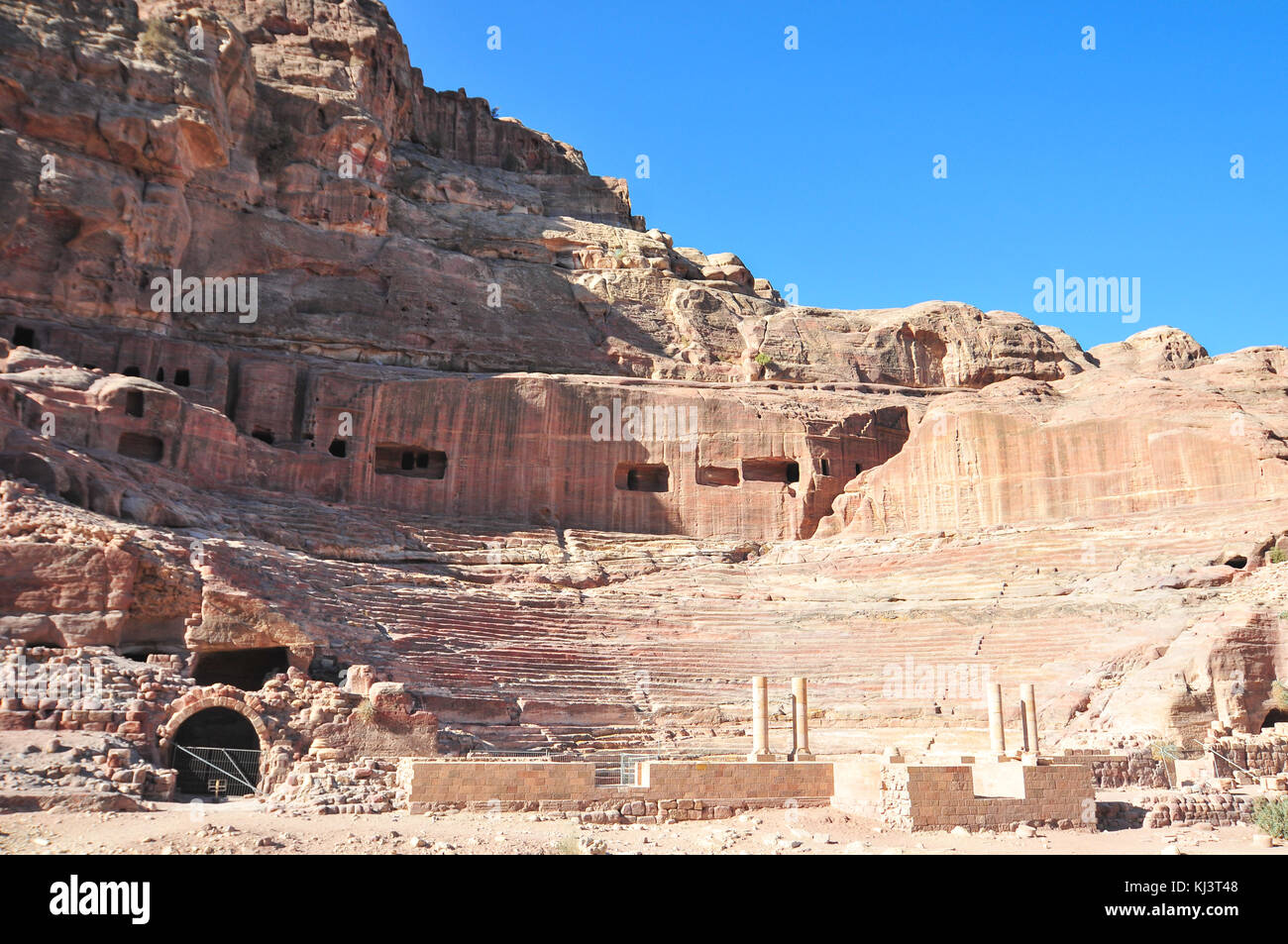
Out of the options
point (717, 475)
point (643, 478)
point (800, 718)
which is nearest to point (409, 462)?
point (643, 478)

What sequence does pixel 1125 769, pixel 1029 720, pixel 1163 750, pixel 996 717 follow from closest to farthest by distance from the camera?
pixel 996 717
pixel 1029 720
pixel 1125 769
pixel 1163 750

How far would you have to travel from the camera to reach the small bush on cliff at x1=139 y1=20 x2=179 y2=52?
118ft

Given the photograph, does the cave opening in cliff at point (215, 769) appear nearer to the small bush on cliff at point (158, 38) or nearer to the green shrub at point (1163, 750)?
the green shrub at point (1163, 750)

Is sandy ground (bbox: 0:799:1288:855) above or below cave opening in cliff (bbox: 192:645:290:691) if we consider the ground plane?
below

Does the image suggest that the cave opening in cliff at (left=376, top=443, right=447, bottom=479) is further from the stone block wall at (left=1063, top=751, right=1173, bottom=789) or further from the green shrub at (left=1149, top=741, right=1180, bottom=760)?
the green shrub at (left=1149, top=741, right=1180, bottom=760)

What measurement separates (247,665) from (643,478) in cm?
1694

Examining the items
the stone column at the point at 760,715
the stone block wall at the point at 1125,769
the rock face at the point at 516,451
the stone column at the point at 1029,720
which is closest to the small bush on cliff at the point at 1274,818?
the stone block wall at the point at 1125,769

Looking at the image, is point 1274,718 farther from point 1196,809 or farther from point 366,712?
point 366,712

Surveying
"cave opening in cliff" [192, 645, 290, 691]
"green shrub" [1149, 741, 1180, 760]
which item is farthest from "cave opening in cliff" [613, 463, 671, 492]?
"green shrub" [1149, 741, 1180, 760]

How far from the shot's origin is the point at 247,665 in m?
20.5

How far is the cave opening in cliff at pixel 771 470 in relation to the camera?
3488cm

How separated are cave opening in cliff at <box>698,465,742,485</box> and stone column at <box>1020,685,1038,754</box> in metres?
16.6

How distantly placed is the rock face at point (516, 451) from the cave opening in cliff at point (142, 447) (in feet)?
0.23

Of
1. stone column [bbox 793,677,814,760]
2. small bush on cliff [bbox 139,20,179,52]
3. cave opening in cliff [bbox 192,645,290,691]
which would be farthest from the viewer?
A: small bush on cliff [bbox 139,20,179,52]
